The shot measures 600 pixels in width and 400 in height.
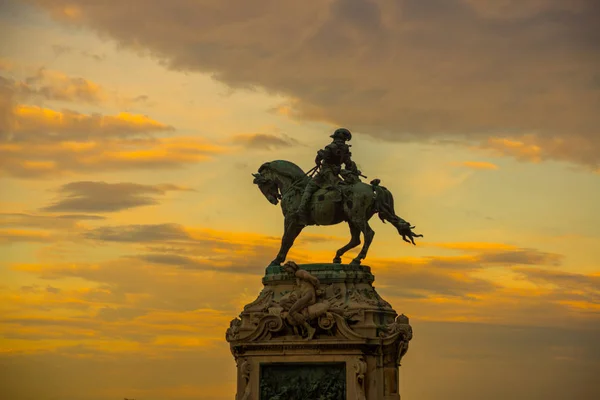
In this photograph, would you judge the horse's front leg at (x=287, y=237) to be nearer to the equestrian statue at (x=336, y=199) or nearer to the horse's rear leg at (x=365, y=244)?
the equestrian statue at (x=336, y=199)

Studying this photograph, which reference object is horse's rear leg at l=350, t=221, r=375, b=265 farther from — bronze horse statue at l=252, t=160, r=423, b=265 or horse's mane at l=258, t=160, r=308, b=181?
horse's mane at l=258, t=160, r=308, b=181

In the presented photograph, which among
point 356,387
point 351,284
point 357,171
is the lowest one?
point 356,387

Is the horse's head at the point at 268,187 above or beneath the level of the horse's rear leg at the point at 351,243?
above

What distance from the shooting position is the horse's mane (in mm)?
48188

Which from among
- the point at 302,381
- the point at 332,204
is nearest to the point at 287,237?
the point at 332,204

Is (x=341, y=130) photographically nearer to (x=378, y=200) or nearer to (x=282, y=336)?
(x=378, y=200)

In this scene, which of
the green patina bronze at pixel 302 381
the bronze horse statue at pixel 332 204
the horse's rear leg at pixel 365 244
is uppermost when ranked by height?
the bronze horse statue at pixel 332 204

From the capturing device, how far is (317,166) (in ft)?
157

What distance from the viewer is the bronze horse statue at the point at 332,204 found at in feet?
154

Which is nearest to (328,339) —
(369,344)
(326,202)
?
(369,344)

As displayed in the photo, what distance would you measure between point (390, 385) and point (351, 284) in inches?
120

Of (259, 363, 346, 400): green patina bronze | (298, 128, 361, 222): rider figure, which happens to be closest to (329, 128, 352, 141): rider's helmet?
(298, 128, 361, 222): rider figure

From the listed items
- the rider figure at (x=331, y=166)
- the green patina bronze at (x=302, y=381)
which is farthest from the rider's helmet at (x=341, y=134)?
the green patina bronze at (x=302, y=381)

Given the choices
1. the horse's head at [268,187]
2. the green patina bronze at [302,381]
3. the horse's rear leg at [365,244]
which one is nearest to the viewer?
the green patina bronze at [302,381]
